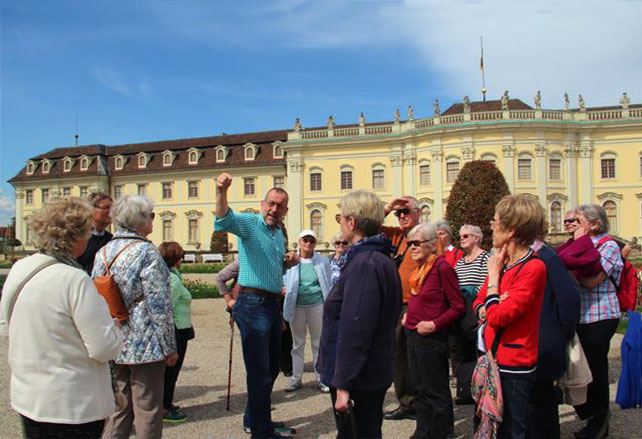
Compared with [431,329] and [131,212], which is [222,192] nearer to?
[131,212]

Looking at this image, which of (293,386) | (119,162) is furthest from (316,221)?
(293,386)

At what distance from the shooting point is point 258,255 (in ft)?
14.8

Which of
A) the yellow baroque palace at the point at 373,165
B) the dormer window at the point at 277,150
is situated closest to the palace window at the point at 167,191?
the yellow baroque palace at the point at 373,165

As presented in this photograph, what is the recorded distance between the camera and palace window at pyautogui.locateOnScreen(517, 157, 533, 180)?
1476 inches

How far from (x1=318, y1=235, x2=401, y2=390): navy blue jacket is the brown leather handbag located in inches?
56.9

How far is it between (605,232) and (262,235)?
2896 millimetres

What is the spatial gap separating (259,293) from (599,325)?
2772 mm

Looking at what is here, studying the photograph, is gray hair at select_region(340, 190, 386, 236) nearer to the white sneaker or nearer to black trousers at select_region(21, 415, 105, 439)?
black trousers at select_region(21, 415, 105, 439)

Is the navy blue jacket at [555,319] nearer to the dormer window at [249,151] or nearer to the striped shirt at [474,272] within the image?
the striped shirt at [474,272]

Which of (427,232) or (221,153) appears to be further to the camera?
(221,153)

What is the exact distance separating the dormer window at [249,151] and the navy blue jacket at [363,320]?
43959 millimetres

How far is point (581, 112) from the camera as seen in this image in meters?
38.3

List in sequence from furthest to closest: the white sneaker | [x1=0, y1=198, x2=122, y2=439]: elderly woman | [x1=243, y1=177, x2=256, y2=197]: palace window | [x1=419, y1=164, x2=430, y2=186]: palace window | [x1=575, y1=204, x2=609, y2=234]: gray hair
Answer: [x1=243, y1=177, x2=256, y2=197]: palace window
[x1=419, y1=164, x2=430, y2=186]: palace window
the white sneaker
[x1=575, y1=204, x2=609, y2=234]: gray hair
[x1=0, y1=198, x2=122, y2=439]: elderly woman

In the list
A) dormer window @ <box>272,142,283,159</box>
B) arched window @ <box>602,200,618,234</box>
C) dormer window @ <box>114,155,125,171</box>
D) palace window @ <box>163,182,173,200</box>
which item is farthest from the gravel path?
dormer window @ <box>114,155,125,171</box>
